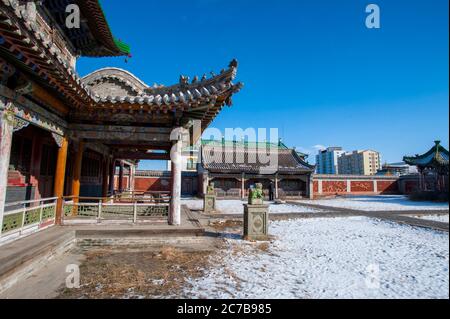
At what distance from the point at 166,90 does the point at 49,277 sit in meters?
5.63

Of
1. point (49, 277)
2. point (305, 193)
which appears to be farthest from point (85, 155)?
point (305, 193)

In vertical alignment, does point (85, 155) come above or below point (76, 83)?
below

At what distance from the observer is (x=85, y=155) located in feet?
30.9

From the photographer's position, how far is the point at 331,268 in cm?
450

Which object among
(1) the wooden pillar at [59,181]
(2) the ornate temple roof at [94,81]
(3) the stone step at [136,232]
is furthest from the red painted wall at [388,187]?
(1) the wooden pillar at [59,181]

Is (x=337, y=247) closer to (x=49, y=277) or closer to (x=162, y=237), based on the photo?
(x=162, y=237)

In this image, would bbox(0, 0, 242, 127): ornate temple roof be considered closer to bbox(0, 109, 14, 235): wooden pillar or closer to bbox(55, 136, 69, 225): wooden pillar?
bbox(0, 109, 14, 235): wooden pillar

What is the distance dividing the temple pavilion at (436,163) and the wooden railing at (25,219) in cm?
2949

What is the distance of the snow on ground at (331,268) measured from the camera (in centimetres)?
351

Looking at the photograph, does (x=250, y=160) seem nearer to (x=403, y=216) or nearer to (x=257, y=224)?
(x=403, y=216)

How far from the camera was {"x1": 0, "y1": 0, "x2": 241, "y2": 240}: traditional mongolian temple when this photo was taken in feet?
14.0

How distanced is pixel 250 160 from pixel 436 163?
62.0ft

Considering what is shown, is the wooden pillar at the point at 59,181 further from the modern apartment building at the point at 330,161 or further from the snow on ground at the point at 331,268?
the modern apartment building at the point at 330,161
